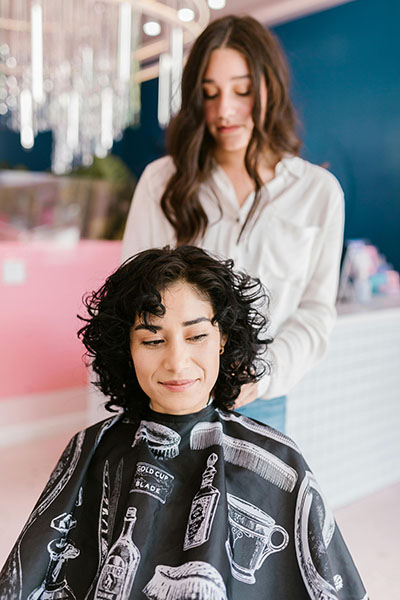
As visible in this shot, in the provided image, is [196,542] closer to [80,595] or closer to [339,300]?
[80,595]

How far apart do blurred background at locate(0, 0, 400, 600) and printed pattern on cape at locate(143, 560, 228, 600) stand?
55.6 inches

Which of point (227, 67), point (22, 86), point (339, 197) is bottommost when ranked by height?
point (339, 197)

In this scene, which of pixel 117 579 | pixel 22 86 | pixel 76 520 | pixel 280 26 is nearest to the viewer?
pixel 117 579

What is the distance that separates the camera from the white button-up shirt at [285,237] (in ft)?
4.76

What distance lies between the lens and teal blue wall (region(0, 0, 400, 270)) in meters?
3.99

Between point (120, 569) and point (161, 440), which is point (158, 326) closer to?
point (161, 440)

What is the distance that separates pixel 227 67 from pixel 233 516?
0.94 m

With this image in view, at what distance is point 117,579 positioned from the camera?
3.09 feet

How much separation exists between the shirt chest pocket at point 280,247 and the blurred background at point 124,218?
36.7 inches

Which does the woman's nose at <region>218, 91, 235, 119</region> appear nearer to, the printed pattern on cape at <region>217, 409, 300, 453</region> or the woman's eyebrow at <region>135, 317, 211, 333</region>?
the woman's eyebrow at <region>135, 317, 211, 333</region>

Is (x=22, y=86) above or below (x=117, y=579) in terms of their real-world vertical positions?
above

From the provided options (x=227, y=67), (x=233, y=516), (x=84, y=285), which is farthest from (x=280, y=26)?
(x=233, y=516)

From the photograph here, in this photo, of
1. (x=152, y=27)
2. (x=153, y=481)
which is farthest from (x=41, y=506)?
(x=152, y=27)

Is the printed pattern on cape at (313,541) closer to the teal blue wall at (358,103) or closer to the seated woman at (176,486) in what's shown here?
the seated woman at (176,486)
